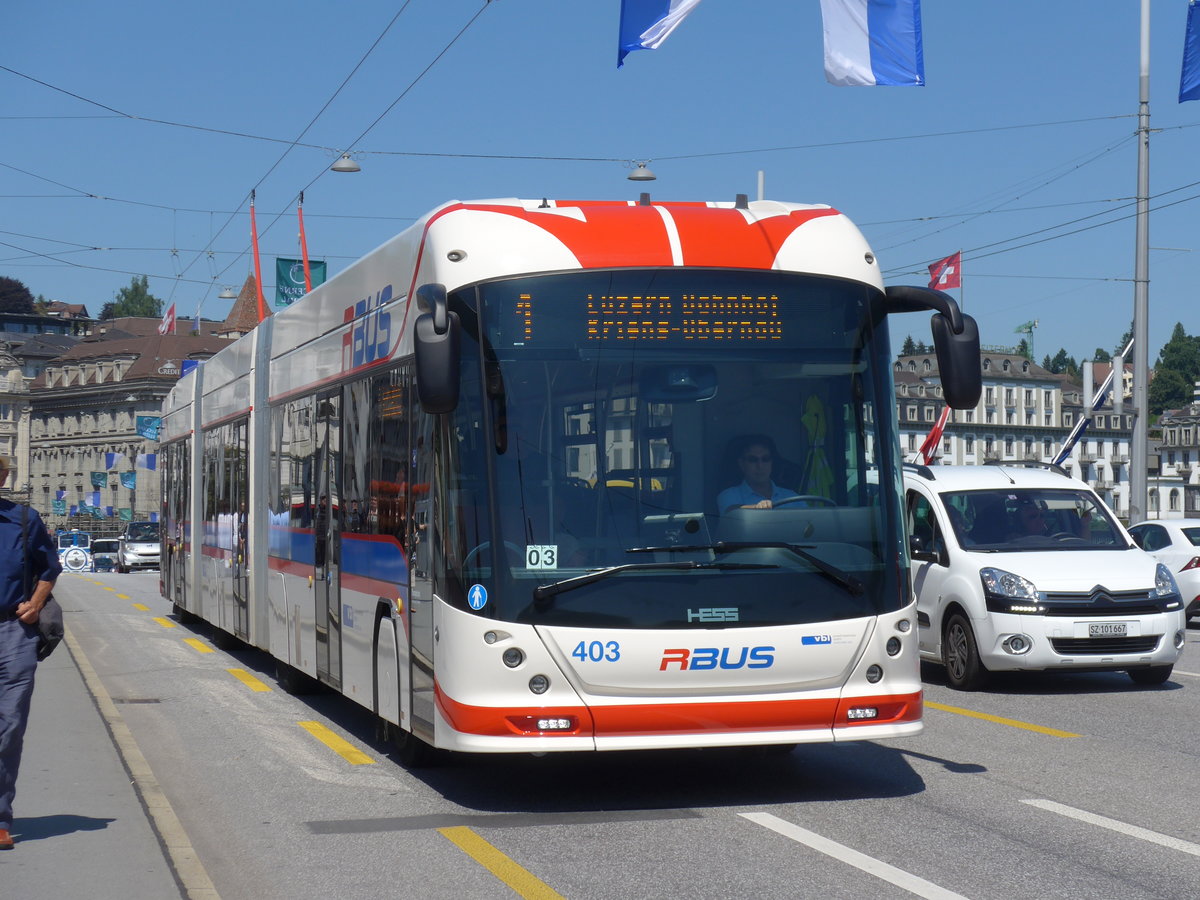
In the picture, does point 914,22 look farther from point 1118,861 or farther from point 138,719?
point 1118,861

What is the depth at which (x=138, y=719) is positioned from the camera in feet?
42.1

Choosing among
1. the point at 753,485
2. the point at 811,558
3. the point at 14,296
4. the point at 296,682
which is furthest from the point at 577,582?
the point at 14,296

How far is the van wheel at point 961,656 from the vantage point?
46.3ft

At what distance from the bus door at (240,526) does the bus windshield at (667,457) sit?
8341 mm

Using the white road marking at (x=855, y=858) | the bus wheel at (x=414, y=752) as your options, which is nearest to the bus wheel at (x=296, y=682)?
the bus wheel at (x=414, y=752)

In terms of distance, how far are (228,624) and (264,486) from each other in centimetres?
310

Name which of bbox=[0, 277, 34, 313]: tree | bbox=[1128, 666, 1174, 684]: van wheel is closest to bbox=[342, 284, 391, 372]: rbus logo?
bbox=[1128, 666, 1174, 684]: van wheel

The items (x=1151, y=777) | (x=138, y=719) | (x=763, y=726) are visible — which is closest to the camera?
(x=763, y=726)

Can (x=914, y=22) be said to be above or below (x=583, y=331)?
above

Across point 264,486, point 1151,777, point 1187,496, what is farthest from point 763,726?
point 1187,496

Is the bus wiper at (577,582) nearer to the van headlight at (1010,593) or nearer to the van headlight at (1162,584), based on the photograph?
the van headlight at (1010,593)

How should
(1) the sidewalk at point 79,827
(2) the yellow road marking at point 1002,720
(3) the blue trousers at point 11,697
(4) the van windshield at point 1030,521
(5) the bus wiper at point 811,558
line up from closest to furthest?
(1) the sidewalk at point 79,827
(3) the blue trousers at point 11,697
(5) the bus wiper at point 811,558
(2) the yellow road marking at point 1002,720
(4) the van windshield at point 1030,521

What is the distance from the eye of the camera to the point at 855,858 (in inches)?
284

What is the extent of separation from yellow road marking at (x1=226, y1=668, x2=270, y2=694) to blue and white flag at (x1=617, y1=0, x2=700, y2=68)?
6241mm
